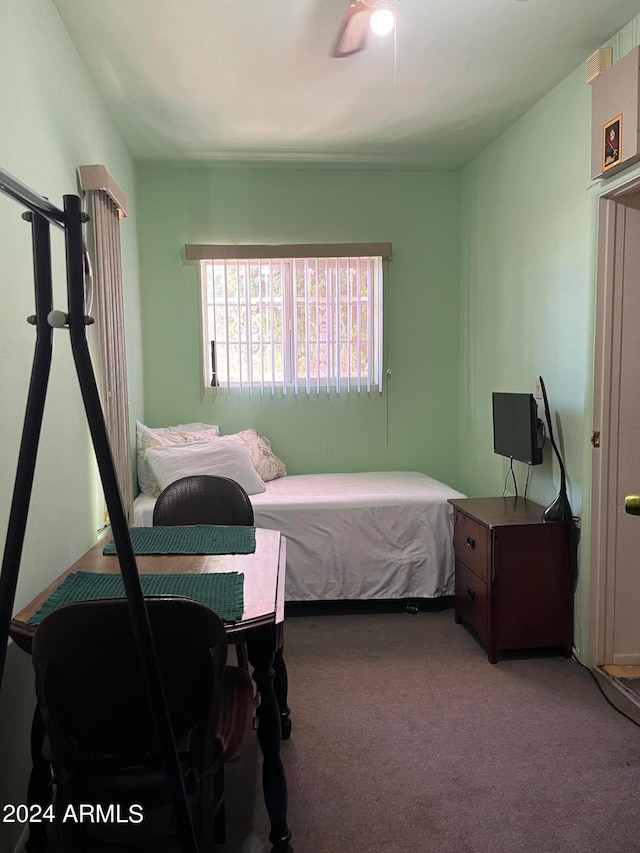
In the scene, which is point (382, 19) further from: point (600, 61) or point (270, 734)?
point (270, 734)

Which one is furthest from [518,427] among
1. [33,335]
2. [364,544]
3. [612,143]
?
[33,335]

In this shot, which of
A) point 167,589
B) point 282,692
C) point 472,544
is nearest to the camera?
point 167,589

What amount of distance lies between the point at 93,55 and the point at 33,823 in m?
2.82

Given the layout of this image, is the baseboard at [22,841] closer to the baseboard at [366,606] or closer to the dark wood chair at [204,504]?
the dark wood chair at [204,504]

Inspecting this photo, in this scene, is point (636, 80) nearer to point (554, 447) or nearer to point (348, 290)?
point (554, 447)

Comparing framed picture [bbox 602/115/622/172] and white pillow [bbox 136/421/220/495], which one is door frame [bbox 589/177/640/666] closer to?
framed picture [bbox 602/115/622/172]

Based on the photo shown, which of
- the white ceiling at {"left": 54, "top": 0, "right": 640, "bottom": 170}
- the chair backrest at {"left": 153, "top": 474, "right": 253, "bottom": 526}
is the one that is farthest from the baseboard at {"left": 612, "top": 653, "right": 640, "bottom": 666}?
the white ceiling at {"left": 54, "top": 0, "right": 640, "bottom": 170}

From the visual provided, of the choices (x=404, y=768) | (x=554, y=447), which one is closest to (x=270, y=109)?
(x=554, y=447)

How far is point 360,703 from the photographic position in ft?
8.25

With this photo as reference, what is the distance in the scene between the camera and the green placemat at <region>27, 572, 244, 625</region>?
1.65 m

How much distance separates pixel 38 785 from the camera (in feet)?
5.20

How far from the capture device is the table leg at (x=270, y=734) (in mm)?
1651

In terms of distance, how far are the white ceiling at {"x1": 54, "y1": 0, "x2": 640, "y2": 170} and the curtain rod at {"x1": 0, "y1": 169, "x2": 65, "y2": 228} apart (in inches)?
65.7

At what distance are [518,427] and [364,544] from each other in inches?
41.4
